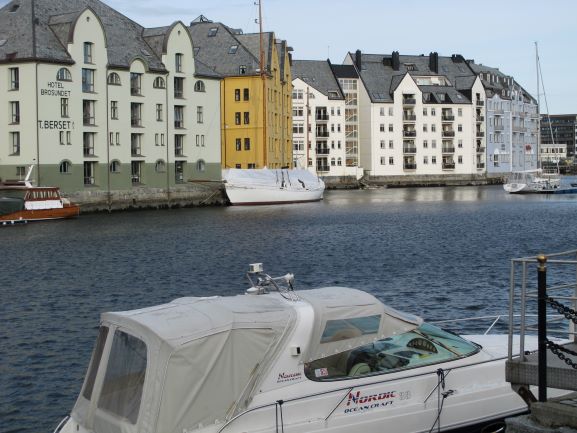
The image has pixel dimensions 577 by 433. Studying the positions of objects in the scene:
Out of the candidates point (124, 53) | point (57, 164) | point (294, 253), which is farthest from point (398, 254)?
point (124, 53)

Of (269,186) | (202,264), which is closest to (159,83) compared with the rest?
(269,186)

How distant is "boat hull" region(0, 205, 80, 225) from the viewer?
243 ft

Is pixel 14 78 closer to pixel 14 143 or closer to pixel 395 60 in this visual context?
pixel 14 143

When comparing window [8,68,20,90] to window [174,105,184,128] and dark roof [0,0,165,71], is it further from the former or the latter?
window [174,105,184,128]

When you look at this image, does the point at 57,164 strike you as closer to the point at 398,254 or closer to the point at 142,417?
the point at 398,254

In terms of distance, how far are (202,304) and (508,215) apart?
253 ft

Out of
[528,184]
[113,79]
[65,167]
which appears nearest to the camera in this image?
[65,167]

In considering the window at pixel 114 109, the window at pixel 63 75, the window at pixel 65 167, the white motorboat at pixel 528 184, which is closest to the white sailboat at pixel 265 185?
the window at pixel 114 109

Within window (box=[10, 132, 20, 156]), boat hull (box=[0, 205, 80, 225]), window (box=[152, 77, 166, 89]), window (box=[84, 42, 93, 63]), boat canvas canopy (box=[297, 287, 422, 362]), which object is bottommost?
boat canvas canopy (box=[297, 287, 422, 362])

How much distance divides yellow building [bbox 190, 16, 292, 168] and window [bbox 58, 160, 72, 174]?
3558cm

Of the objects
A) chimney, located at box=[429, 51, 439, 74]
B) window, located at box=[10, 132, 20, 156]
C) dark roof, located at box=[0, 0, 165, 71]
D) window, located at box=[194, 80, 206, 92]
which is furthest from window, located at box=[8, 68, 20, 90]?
chimney, located at box=[429, 51, 439, 74]

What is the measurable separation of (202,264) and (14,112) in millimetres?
43580

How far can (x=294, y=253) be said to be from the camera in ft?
175

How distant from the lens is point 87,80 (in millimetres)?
89062
